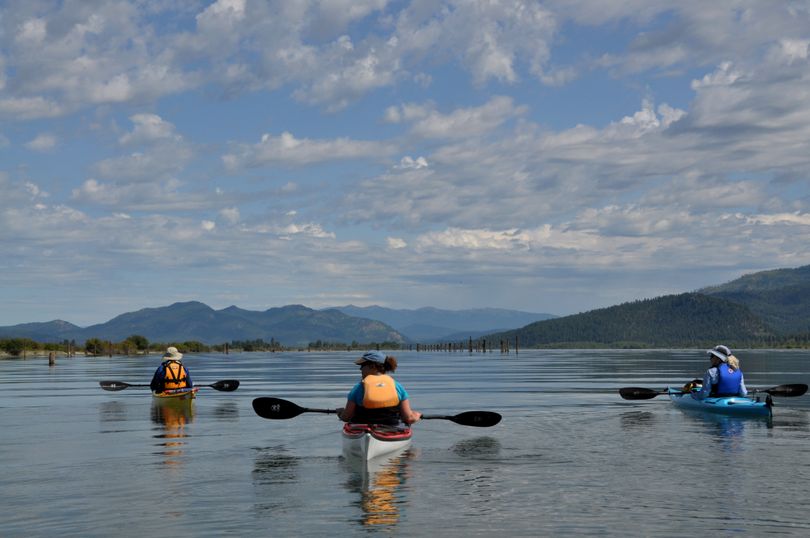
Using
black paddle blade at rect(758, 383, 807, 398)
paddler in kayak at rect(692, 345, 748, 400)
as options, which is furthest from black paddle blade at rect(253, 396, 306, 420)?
black paddle blade at rect(758, 383, 807, 398)

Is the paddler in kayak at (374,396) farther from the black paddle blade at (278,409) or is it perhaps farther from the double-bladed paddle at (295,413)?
the black paddle blade at (278,409)

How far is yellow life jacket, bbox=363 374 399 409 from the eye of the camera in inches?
942

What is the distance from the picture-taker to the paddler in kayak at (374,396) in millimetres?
23984

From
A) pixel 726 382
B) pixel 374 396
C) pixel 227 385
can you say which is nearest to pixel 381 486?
pixel 374 396

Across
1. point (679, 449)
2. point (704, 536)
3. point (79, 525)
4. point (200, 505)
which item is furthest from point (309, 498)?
point (679, 449)

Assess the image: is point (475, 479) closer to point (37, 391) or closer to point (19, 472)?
point (19, 472)

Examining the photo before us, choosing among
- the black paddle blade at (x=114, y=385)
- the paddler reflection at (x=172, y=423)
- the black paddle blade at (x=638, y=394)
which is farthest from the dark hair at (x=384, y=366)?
the black paddle blade at (x=114, y=385)

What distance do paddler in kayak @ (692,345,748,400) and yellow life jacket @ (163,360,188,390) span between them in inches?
892

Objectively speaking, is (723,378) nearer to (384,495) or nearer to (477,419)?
(477,419)

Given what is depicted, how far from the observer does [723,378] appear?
35.6m

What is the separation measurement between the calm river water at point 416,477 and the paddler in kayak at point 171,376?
6.05 m

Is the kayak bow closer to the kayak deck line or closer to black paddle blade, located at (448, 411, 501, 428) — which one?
black paddle blade, located at (448, 411, 501, 428)

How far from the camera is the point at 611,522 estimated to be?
1579 cm

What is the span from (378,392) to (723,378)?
17.2 metres
